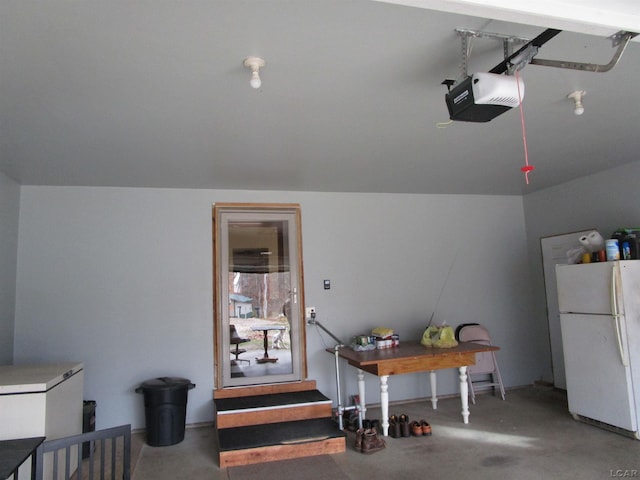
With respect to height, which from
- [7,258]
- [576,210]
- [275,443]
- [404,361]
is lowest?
[275,443]

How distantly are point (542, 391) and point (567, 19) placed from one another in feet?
17.0

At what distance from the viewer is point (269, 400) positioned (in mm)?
4453

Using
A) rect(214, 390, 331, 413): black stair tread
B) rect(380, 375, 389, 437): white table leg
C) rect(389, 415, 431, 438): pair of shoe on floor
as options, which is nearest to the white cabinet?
rect(214, 390, 331, 413): black stair tread

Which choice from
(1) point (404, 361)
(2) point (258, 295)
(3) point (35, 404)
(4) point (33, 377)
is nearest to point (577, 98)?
(1) point (404, 361)

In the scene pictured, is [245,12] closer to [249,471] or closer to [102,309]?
[249,471]

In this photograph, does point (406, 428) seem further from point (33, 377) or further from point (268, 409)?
point (33, 377)

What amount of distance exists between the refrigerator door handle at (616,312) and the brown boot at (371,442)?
2231 mm

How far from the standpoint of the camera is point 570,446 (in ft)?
12.3

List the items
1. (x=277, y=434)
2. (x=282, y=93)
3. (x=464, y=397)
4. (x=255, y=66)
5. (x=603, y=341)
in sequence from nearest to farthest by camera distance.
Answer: (x=255, y=66) < (x=282, y=93) < (x=277, y=434) < (x=603, y=341) < (x=464, y=397)

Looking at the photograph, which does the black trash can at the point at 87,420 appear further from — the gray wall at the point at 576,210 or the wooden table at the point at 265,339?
the gray wall at the point at 576,210

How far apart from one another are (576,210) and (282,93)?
13.4 ft

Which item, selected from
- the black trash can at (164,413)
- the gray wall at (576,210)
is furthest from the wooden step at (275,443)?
the gray wall at (576,210)

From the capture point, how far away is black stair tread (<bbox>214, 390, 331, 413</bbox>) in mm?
4290

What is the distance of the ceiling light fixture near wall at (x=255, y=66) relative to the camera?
87.4 inches
